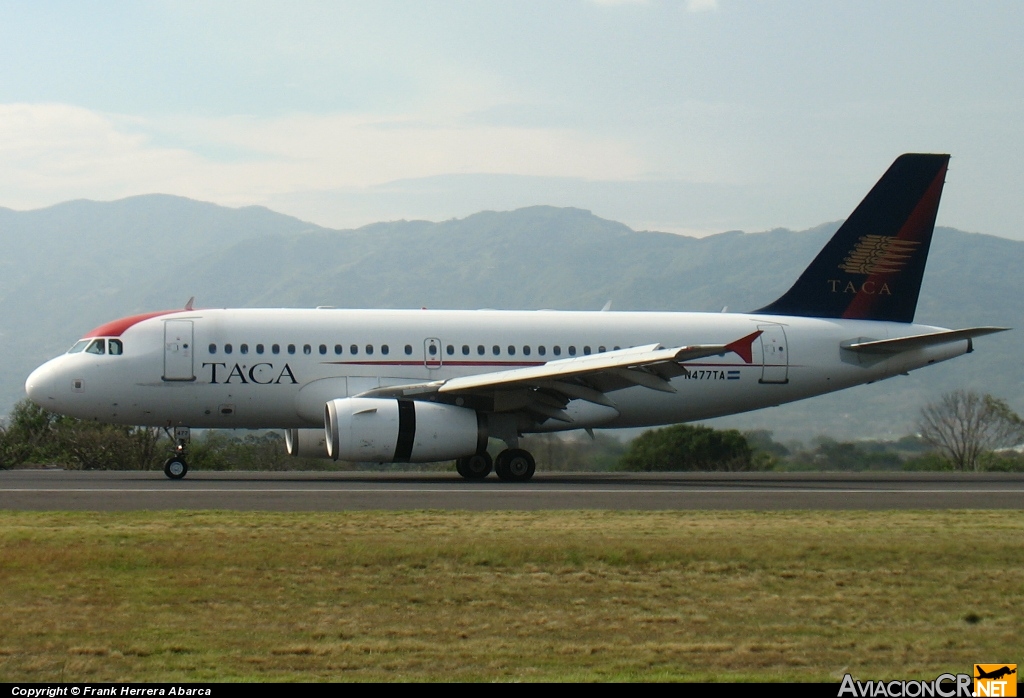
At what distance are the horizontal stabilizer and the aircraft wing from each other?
494cm

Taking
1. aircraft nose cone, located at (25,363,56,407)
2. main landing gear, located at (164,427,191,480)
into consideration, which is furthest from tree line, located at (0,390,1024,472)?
main landing gear, located at (164,427,191,480)

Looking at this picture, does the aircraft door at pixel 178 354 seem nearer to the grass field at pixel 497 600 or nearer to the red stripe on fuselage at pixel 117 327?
the red stripe on fuselage at pixel 117 327

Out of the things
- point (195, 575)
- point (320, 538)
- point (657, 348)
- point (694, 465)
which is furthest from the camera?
point (694, 465)

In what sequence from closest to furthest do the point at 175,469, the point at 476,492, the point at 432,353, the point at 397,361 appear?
the point at 476,492 → the point at 175,469 → the point at 397,361 → the point at 432,353

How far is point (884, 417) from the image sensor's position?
4541 centimetres

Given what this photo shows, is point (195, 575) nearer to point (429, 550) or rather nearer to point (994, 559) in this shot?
point (429, 550)

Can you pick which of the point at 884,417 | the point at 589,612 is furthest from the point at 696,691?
the point at 884,417

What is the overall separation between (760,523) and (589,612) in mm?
6548

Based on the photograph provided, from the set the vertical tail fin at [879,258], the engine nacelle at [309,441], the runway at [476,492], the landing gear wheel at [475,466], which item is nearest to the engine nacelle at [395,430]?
the runway at [476,492]

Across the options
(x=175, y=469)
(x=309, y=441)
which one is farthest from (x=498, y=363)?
(x=175, y=469)

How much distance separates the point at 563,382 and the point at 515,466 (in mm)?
2118

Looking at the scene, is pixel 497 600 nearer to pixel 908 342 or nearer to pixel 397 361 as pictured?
pixel 397 361

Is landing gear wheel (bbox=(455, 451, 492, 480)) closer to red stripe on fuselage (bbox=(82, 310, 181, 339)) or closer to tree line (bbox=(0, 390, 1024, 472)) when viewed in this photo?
tree line (bbox=(0, 390, 1024, 472))

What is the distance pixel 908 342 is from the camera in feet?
89.2
